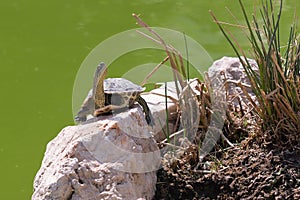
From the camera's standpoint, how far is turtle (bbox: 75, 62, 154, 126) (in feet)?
4.95

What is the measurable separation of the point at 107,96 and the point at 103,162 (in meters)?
0.21

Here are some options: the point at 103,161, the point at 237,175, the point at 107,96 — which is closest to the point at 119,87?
the point at 107,96

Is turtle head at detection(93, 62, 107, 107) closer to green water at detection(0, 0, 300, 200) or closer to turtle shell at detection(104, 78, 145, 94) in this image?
turtle shell at detection(104, 78, 145, 94)

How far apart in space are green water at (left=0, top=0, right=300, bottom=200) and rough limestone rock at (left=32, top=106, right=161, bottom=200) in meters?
0.80

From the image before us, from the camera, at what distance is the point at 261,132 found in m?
1.54

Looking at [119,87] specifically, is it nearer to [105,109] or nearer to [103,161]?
[105,109]

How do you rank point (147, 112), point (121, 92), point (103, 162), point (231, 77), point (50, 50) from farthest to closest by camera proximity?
point (50, 50), point (231, 77), point (147, 112), point (121, 92), point (103, 162)

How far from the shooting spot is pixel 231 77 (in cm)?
177

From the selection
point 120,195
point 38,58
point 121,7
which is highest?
point 121,7

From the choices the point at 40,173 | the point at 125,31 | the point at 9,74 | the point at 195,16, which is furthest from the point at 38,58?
the point at 40,173

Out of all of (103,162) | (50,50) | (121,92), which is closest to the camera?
(103,162)

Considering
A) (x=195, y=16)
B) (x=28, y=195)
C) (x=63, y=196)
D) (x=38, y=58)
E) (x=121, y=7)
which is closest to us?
(x=63, y=196)

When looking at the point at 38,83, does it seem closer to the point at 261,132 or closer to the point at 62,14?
the point at 62,14

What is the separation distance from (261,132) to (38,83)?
1.50 m
